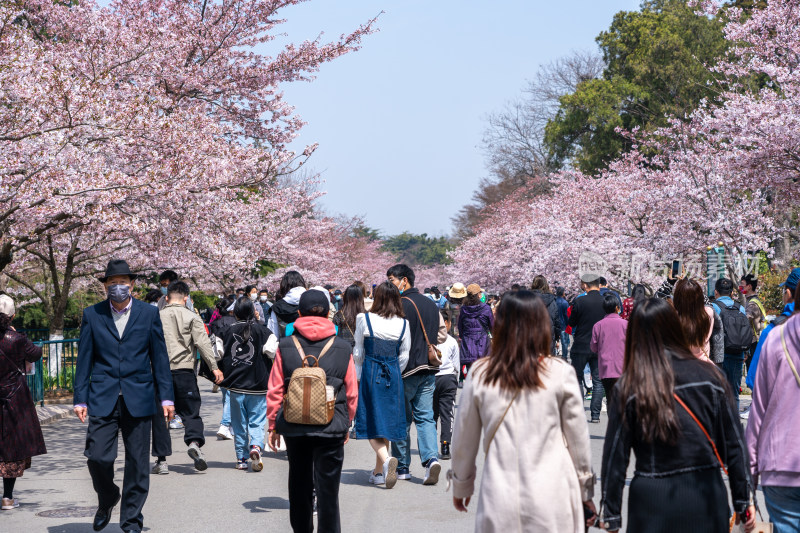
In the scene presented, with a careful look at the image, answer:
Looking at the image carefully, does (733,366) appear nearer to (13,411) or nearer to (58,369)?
(13,411)

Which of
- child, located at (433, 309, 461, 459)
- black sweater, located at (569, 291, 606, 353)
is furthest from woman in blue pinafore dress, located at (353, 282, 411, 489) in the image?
black sweater, located at (569, 291, 606, 353)

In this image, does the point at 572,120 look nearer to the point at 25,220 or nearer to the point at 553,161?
the point at 553,161

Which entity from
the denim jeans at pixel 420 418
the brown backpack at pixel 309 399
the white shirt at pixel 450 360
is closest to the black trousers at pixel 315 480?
the brown backpack at pixel 309 399

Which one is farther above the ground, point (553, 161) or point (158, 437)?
point (553, 161)

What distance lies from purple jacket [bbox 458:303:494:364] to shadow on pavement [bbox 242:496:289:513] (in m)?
4.82

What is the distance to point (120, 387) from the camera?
6.58 m

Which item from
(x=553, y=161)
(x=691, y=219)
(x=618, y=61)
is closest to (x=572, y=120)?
(x=618, y=61)

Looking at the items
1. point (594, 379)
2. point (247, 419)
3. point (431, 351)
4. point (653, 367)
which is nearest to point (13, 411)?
point (247, 419)

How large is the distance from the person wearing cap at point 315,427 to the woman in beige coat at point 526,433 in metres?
2.01

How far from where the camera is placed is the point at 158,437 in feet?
29.5

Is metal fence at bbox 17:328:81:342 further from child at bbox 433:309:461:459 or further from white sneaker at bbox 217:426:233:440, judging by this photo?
child at bbox 433:309:461:459

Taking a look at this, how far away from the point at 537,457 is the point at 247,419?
6479 millimetres

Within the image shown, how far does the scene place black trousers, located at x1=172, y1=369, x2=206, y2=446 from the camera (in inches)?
384

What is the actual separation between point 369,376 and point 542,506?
444 cm
